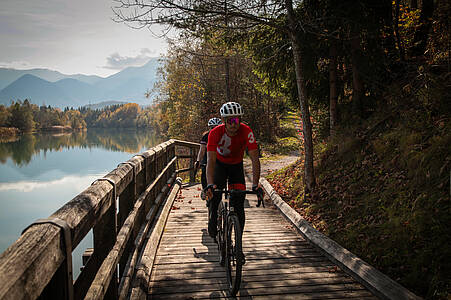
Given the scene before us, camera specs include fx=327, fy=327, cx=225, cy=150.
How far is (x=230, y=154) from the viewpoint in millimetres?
4551

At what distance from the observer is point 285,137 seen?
28.7 meters

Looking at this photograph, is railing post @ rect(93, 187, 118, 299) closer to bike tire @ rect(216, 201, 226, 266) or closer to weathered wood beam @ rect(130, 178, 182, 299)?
weathered wood beam @ rect(130, 178, 182, 299)

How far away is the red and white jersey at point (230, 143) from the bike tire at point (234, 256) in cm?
89

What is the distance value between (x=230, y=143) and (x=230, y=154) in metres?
0.19

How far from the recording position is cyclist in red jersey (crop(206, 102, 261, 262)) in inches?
167

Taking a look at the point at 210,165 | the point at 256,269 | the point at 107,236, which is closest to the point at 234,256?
the point at 256,269

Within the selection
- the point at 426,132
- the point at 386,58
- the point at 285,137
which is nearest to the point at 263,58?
the point at 386,58

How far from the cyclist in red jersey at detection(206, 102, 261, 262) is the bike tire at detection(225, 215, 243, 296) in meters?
0.22

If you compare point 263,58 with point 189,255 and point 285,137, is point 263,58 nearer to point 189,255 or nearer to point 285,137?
point 189,255

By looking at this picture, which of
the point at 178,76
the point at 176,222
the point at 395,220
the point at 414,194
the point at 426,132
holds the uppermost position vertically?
the point at 178,76

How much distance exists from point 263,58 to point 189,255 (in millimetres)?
6566

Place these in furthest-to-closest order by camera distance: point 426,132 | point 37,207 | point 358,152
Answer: point 37,207
point 358,152
point 426,132

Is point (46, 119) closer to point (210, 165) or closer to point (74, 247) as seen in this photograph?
point (210, 165)

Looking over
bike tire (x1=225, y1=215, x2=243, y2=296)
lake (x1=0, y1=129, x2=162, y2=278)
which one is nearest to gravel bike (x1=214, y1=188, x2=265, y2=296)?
bike tire (x1=225, y1=215, x2=243, y2=296)
